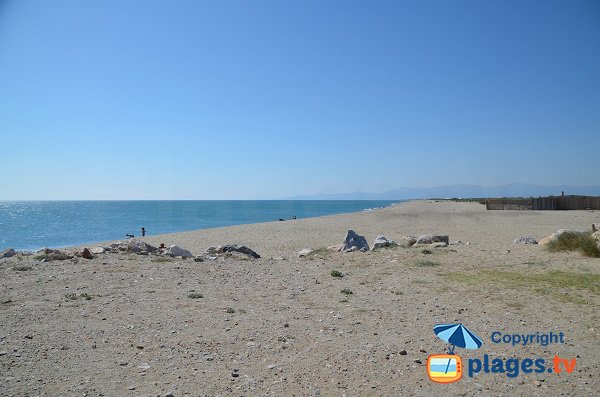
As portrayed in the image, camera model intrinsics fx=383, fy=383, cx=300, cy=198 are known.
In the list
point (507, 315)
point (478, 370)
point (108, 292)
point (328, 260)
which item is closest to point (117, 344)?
point (108, 292)

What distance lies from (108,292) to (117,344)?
349 centimetres

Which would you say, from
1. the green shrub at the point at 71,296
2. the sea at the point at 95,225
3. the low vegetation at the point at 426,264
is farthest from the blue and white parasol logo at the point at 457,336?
the sea at the point at 95,225

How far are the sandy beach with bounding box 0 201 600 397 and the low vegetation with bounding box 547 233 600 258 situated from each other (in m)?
1.00

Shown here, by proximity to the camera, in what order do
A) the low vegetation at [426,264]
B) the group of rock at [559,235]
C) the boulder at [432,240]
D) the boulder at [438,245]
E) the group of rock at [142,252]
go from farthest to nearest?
the boulder at [432,240]
the boulder at [438,245]
the group of rock at [559,235]
the group of rock at [142,252]
the low vegetation at [426,264]

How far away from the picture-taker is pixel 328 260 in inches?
559

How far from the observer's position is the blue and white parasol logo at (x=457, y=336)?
5.90m

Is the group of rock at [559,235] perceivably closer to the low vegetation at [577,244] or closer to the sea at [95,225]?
the low vegetation at [577,244]

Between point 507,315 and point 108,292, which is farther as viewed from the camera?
point 108,292

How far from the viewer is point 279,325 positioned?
688 cm

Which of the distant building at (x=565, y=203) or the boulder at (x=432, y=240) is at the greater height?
the distant building at (x=565, y=203)

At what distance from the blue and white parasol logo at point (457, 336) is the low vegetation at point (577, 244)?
9296 mm

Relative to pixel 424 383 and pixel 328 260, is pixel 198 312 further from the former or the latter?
pixel 328 260

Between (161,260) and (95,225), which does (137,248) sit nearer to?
(161,260)

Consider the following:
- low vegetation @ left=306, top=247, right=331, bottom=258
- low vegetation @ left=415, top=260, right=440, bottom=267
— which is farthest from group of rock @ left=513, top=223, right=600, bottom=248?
low vegetation @ left=306, top=247, right=331, bottom=258
